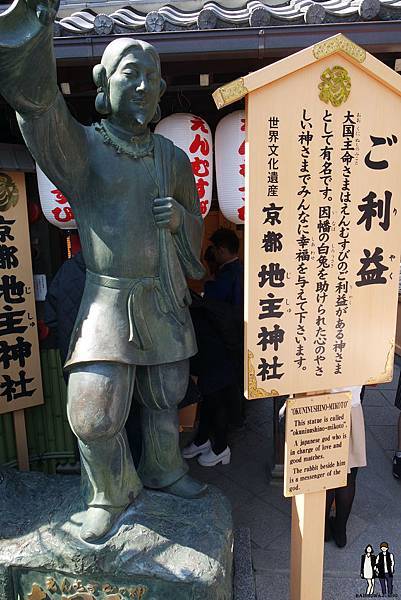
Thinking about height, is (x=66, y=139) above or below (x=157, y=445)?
above

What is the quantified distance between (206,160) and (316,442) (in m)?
2.28

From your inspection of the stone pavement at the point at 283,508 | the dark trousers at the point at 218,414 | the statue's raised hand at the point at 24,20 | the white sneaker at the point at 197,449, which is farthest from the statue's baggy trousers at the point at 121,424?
the white sneaker at the point at 197,449

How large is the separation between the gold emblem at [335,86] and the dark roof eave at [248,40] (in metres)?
1.05

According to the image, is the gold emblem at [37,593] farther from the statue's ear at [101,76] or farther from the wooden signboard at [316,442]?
the statue's ear at [101,76]

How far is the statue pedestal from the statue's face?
6.89ft

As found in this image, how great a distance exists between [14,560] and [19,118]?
7.58 ft

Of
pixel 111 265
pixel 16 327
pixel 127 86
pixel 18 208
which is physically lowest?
pixel 16 327

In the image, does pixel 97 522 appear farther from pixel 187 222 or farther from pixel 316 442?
pixel 187 222

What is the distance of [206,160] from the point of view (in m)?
3.76

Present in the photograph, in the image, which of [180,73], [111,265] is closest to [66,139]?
[111,265]

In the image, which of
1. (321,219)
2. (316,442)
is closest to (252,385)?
(316,442)

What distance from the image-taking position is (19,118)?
210 cm

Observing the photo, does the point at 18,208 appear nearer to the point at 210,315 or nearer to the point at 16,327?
the point at 16,327

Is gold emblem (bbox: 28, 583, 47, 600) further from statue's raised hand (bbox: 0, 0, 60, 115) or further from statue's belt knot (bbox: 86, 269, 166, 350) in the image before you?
statue's raised hand (bbox: 0, 0, 60, 115)
